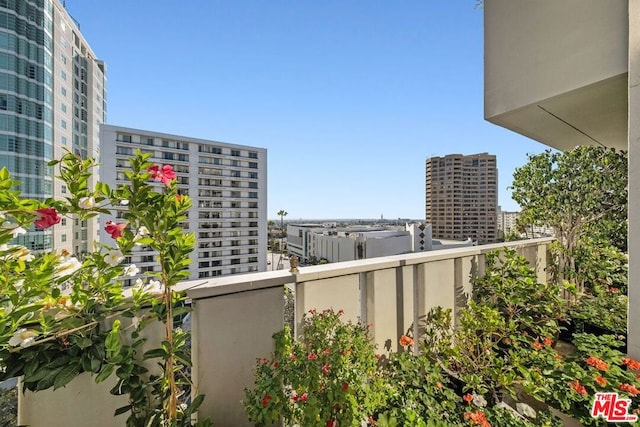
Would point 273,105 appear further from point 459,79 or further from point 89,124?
point 89,124

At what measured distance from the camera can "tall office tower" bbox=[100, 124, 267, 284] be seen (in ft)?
110

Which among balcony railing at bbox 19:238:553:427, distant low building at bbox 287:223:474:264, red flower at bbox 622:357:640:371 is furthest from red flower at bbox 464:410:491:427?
distant low building at bbox 287:223:474:264

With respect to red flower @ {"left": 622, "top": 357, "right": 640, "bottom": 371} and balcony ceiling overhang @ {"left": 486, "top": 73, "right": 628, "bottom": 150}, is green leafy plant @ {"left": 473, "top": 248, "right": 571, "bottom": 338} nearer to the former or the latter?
red flower @ {"left": 622, "top": 357, "right": 640, "bottom": 371}

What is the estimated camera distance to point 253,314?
4.04 ft

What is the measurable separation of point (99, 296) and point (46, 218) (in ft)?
1.01

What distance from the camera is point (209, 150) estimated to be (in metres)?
37.5

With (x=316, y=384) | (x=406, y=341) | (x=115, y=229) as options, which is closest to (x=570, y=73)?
(x=406, y=341)

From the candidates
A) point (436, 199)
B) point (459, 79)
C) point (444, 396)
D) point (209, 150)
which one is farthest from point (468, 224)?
point (444, 396)

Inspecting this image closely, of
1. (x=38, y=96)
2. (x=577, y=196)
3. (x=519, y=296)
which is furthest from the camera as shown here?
(x=38, y=96)

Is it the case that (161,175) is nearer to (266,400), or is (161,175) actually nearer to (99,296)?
(99,296)

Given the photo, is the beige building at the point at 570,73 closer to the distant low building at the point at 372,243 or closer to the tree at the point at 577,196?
the tree at the point at 577,196

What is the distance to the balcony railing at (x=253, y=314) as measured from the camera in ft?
3.23

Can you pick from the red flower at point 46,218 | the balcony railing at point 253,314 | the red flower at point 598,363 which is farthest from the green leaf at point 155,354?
the red flower at point 598,363

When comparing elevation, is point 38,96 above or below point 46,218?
above
